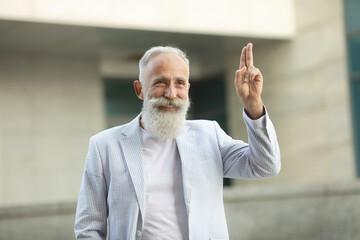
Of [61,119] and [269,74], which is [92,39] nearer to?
[61,119]

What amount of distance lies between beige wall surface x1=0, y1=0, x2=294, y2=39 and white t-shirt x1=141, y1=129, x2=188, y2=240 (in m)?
11.2

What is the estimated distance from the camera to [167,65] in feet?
11.2

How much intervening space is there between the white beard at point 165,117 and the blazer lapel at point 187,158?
Result: 0.21ft

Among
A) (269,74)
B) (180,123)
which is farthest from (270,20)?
(180,123)

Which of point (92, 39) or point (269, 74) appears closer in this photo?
point (92, 39)

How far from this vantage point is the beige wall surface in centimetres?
1441

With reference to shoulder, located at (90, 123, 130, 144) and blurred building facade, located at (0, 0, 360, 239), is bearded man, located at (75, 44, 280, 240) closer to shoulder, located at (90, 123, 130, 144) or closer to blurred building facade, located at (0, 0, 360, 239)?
shoulder, located at (90, 123, 130, 144)

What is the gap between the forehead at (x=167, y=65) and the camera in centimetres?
341

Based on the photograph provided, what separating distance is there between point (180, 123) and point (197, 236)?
0.57 m

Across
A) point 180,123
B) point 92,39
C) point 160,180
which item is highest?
point 92,39

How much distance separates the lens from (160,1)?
15.5 metres

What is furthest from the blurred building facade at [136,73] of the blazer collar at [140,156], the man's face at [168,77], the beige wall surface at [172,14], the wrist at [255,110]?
the wrist at [255,110]

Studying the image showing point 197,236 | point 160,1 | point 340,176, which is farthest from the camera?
point 340,176

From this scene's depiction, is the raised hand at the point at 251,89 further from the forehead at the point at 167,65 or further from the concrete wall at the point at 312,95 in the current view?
the concrete wall at the point at 312,95
